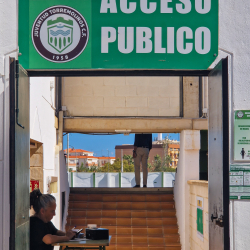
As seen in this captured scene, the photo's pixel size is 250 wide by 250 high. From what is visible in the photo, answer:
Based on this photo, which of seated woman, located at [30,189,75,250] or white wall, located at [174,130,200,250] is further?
white wall, located at [174,130,200,250]

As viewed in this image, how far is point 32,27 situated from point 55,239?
75.9 inches

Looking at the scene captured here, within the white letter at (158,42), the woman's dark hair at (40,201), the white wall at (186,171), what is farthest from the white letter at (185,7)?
the white wall at (186,171)

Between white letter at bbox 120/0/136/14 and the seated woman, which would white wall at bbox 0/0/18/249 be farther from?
white letter at bbox 120/0/136/14

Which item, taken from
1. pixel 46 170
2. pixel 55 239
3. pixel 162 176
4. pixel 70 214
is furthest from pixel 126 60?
pixel 162 176

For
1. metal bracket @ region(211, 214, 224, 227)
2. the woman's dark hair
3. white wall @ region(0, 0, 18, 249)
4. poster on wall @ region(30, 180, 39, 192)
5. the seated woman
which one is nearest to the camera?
metal bracket @ region(211, 214, 224, 227)

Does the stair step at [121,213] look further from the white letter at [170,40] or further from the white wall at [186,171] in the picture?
the white letter at [170,40]

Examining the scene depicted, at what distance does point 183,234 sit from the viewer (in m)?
9.80

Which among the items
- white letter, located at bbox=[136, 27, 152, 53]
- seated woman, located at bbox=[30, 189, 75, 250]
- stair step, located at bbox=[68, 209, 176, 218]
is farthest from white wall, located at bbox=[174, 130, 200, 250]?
white letter, located at bbox=[136, 27, 152, 53]

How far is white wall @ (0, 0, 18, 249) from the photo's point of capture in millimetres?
3572

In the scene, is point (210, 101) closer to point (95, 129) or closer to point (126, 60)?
point (126, 60)

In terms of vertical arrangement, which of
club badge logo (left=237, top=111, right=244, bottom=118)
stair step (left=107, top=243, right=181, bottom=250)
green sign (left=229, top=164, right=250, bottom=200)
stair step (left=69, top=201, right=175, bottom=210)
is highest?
club badge logo (left=237, top=111, right=244, bottom=118)

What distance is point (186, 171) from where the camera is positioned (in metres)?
9.98

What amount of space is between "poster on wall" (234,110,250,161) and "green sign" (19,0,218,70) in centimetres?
55

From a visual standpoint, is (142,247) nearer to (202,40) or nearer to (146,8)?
(202,40)
